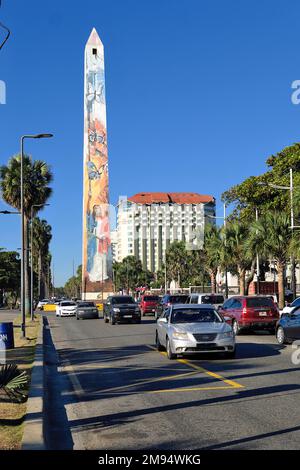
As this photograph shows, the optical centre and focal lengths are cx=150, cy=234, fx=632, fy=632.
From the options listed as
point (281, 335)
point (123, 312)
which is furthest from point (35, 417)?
point (123, 312)

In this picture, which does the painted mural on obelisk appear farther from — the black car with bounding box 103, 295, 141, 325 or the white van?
the white van

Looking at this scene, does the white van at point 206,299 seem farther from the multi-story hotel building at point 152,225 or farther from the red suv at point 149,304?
the multi-story hotel building at point 152,225

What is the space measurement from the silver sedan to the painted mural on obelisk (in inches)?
3179

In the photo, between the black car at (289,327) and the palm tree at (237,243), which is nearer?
the black car at (289,327)

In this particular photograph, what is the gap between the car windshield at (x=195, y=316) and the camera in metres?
16.5

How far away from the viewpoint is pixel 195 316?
16719mm

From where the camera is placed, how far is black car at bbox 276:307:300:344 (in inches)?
747

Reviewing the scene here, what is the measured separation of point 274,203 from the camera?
175ft

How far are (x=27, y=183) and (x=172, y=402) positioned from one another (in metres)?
34.8

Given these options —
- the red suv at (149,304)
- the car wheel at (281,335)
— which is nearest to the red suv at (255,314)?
the car wheel at (281,335)

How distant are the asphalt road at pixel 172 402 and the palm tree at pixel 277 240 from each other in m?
19.6

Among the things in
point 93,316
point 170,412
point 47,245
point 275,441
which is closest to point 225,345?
point 170,412

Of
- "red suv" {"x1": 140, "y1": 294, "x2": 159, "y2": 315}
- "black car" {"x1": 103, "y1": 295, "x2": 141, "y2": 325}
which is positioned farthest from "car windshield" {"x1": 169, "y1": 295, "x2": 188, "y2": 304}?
"red suv" {"x1": 140, "y1": 294, "x2": 159, "y2": 315}

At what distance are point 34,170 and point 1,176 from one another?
2.32 meters
